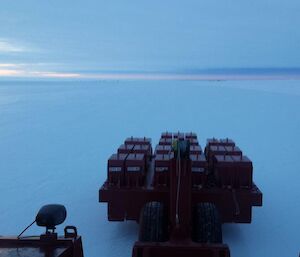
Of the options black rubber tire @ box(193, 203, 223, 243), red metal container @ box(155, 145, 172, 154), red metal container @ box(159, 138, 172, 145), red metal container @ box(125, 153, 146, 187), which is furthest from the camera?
red metal container @ box(159, 138, 172, 145)

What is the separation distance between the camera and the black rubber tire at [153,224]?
4.34 m

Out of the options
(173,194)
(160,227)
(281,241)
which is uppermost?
(173,194)

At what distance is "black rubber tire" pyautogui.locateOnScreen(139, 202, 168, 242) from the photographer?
14.2 ft

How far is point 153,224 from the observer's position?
442cm

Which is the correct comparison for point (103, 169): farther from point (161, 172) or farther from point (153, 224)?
point (153, 224)

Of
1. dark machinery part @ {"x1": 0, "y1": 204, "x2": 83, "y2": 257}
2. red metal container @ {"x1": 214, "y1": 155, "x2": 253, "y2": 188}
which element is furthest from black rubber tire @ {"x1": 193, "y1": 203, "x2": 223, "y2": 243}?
dark machinery part @ {"x1": 0, "y1": 204, "x2": 83, "y2": 257}

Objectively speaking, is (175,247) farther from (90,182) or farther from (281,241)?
(90,182)

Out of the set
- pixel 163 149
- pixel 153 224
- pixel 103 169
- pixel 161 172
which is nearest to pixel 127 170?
pixel 161 172

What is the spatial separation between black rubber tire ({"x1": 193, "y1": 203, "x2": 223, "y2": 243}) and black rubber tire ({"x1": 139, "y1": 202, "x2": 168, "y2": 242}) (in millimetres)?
332

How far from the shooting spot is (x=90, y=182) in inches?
307

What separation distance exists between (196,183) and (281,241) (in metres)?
1.25

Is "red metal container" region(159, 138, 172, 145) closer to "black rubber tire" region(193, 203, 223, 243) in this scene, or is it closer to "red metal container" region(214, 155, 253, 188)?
"red metal container" region(214, 155, 253, 188)

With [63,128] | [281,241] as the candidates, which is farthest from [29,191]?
[63,128]

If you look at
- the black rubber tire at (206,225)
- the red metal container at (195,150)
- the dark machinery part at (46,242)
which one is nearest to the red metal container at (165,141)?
the red metal container at (195,150)
